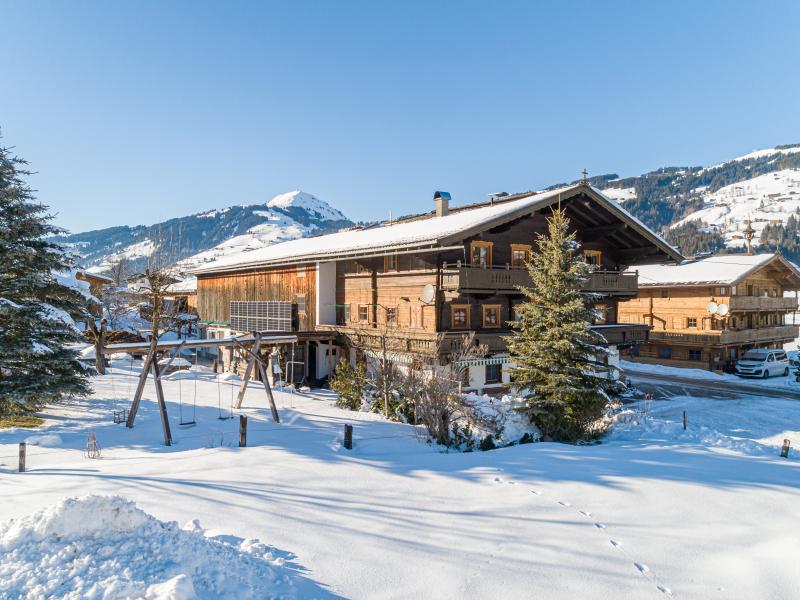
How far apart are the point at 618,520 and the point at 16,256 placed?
58.3 feet

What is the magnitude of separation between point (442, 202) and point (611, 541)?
23.7 metres

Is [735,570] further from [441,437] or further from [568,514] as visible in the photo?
[441,437]

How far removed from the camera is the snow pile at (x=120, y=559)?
505cm

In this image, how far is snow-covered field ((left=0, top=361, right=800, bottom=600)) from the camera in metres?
5.78

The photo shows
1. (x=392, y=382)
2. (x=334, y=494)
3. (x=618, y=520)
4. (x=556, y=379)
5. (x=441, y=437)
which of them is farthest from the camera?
(x=392, y=382)

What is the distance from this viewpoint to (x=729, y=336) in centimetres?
3534

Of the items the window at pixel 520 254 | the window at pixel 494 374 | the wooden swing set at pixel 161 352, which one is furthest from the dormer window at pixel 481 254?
the wooden swing set at pixel 161 352

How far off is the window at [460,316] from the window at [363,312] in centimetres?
553

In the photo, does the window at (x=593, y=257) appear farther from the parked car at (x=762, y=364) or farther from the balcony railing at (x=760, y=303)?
the parked car at (x=762, y=364)

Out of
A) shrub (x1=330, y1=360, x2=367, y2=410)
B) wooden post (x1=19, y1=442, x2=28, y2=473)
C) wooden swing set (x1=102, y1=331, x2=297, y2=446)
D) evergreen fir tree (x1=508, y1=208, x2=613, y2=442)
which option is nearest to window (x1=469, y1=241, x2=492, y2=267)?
evergreen fir tree (x1=508, y1=208, x2=613, y2=442)

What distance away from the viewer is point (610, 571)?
21.3 ft

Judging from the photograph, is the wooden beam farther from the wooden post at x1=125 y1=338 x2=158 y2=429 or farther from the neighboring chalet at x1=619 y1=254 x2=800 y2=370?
the wooden post at x1=125 y1=338 x2=158 y2=429

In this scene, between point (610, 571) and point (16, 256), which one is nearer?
point (610, 571)

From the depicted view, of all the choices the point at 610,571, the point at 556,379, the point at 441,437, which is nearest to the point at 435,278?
the point at 556,379
